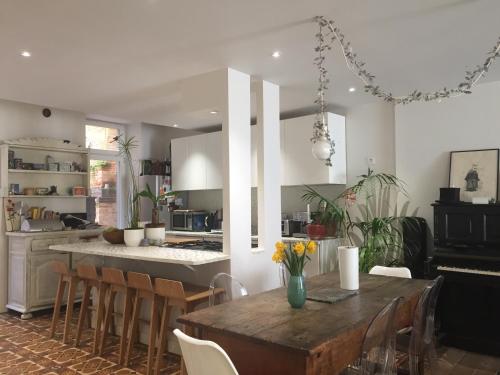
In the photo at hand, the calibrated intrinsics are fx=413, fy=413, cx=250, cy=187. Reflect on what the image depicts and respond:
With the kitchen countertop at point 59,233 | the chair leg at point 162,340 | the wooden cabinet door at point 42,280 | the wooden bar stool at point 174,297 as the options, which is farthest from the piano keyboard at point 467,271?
the wooden cabinet door at point 42,280

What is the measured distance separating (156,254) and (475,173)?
3290 mm

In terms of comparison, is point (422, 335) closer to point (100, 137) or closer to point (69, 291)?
point (69, 291)

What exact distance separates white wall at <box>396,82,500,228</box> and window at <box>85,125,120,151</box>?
440 cm

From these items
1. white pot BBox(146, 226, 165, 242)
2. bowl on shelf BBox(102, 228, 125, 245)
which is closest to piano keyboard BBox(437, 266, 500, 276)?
white pot BBox(146, 226, 165, 242)

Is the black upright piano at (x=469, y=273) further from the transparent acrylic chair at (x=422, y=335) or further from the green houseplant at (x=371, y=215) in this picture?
the transparent acrylic chair at (x=422, y=335)

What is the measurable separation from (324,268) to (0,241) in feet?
13.0

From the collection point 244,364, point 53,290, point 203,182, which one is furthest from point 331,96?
point 53,290

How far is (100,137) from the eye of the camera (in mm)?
Answer: 6609

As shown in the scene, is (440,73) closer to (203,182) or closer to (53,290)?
(203,182)

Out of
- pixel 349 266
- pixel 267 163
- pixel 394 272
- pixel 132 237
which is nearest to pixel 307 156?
pixel 267 163

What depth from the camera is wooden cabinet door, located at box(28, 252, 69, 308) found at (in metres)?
4.92

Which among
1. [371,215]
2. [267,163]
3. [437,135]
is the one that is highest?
[437,135]

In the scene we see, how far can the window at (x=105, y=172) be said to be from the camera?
6516 millimetres

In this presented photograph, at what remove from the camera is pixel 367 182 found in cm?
529
